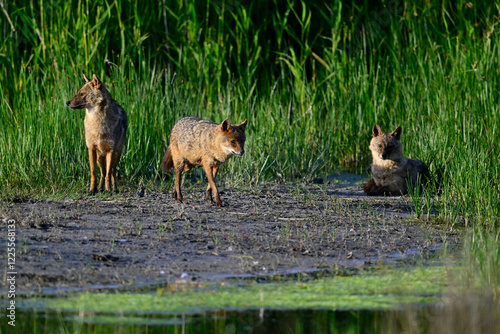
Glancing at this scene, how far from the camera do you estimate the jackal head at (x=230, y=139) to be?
347 inches

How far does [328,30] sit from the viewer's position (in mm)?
13898

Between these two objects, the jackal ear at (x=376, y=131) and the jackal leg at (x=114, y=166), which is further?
the jackal ear at (x=376, y=131)

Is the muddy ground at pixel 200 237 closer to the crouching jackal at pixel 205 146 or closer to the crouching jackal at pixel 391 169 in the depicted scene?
the crouching jackal at pixel 205 146

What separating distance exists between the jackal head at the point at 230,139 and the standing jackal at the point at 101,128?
170 cm

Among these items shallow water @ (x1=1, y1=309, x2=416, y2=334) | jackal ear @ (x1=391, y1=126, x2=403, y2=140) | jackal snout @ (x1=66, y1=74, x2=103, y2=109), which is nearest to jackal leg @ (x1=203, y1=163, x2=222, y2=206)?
jackal snout @ (x1=66, y1=74, x2=103, y2=109)

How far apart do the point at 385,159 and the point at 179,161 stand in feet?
9.55

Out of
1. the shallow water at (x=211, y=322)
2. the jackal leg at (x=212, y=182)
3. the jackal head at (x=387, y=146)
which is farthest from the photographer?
the jackal head at (x=387, y=146)

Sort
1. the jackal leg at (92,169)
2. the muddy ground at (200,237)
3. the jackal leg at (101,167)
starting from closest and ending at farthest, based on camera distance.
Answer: the muddy ground at (200,237), the jackal leg at (92,169), the jackal leg at (101,167)

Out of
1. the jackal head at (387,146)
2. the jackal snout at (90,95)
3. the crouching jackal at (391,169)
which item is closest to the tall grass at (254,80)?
the crouching jackal at (391,169)

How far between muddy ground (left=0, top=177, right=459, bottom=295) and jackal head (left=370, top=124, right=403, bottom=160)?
0.88m

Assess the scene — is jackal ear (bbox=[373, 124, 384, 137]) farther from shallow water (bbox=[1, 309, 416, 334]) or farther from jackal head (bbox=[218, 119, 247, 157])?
shallow water (bbox=[1, 309, 416, 334])

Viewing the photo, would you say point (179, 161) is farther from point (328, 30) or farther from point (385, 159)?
point (328, 30)

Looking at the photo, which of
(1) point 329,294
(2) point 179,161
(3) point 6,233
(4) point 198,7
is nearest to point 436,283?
(1) point 329,294

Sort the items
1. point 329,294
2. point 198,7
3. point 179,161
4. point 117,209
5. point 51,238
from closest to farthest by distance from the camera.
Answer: point 329,294 < point 51,238 < point 117,209 < point 179,161 < point 198,7
